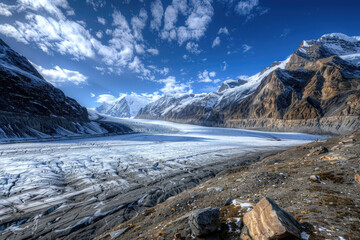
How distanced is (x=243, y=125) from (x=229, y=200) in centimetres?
10707

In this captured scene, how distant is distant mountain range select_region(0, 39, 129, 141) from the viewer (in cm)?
3884

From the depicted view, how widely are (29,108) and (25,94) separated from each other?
6165 mm

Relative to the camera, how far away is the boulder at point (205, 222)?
3.62m

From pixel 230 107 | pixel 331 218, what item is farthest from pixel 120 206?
pixel 230 107

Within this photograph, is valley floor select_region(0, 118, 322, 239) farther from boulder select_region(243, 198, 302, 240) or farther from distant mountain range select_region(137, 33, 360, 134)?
distant mountain range select_region(137, 33, 360, 134)

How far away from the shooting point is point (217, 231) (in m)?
3.72

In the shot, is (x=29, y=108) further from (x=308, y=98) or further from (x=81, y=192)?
(x=308, y=98)

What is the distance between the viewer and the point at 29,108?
45.2 meters

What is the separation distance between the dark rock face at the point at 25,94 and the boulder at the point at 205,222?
6070 centimetres

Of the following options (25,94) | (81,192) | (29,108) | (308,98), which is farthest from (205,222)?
(308,98)

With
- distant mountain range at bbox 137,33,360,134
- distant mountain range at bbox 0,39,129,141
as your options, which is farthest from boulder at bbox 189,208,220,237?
distant mountain range at bbox 137,33,360,134

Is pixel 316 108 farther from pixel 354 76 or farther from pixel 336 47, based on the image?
pixel 336 47

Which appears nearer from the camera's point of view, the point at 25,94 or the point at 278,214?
the point at 278,214

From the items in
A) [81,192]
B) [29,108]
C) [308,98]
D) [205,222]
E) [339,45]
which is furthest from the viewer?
[339,45]
